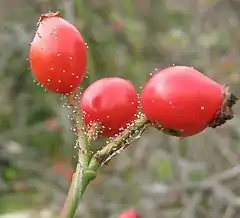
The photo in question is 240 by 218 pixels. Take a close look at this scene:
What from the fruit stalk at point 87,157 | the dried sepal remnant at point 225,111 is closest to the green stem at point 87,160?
the fruit stalk at point 87,157

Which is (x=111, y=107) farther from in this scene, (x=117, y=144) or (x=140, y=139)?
(x=140, y=139)

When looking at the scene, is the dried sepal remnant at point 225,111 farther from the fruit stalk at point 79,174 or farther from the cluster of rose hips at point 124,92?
the fruit stalk at point 79,174

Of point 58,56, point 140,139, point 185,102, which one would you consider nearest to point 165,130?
point 185,102

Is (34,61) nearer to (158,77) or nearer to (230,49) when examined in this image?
(158,77)

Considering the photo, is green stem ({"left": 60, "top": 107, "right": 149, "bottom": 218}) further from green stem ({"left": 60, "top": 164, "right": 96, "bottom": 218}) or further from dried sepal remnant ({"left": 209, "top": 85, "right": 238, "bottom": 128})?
dried sepal remnant ({"left": 209, "top": 85, "right": 238, "bottom": 128})

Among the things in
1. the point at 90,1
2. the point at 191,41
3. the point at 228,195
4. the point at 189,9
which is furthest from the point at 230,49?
the point at 228,195

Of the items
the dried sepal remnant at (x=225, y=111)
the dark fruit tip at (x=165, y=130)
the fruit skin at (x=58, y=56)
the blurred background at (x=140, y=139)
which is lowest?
the blurred background at (x=140, y=139)
